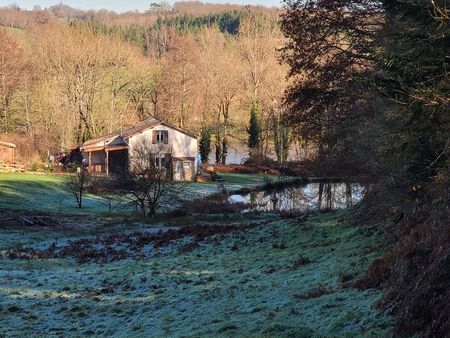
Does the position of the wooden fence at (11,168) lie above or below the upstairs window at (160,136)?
below

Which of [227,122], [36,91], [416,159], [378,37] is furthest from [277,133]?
[416,159]

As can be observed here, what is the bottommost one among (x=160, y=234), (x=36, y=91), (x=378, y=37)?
(x=160, y=234)

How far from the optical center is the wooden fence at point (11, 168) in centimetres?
5341

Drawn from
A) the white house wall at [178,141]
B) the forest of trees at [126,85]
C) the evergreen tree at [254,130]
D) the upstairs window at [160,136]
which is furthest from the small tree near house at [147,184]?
the evergreen tree at [254,130]

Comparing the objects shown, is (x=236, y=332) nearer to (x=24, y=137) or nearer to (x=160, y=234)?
(x=160, y=234)

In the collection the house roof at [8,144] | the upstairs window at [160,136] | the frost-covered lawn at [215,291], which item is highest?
the upstairs window at [160,136]

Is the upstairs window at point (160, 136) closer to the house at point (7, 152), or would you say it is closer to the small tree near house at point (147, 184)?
the house at point (7, 152)

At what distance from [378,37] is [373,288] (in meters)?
9.80

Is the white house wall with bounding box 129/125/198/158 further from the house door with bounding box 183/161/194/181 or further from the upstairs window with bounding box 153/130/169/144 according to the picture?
the house door with bounding box 183/161/194/181

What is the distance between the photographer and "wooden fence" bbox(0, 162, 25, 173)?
5341 cm

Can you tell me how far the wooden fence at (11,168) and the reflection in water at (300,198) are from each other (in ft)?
73.8

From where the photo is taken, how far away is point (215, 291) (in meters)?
11.0


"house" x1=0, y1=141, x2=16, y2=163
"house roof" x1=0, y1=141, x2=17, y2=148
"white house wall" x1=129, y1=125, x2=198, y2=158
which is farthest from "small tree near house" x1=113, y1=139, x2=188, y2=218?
"house roof" x1=0, y1=141, x2=17, y2=148

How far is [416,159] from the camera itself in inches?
442
